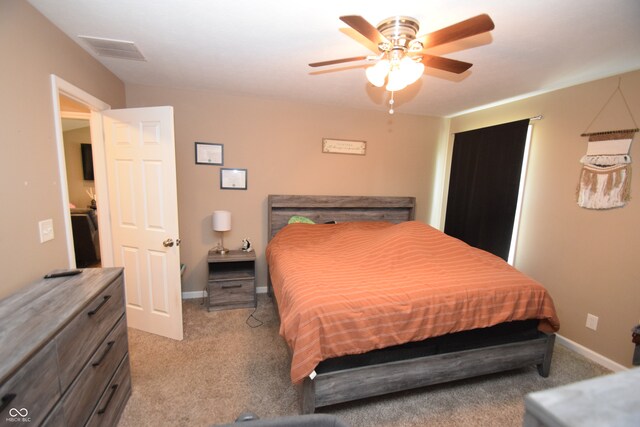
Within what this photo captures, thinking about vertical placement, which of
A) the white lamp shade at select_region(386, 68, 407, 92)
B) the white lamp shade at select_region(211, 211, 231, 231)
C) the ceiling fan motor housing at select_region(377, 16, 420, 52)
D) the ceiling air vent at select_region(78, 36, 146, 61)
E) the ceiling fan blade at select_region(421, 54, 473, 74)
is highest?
the ceiling air vent at select_region(78, 36, 146, 61)

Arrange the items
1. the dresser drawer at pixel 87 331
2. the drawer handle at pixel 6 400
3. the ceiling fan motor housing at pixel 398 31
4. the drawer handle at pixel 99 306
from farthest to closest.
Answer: the ceiling fan motor housing at pixel 398 31 → the drawer handle at pixel 99 306 → the dresser drawer at pixel 87 331 → the drawer handle at pixel 6 400

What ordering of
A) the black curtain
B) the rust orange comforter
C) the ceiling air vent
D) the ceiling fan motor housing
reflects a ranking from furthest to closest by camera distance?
the black curtain
the ceiling air vent
the rust orange comforter
the ceiling fan motor housing

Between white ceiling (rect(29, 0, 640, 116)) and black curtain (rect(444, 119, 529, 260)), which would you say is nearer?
white ceiling (rect(29, 0, 640, 116))

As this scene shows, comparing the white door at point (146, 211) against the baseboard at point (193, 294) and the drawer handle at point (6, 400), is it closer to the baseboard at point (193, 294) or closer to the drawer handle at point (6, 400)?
the baseboard at point (193, 294)

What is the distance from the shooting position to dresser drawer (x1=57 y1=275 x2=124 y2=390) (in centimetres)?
114

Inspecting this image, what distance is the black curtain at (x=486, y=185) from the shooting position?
117 inches

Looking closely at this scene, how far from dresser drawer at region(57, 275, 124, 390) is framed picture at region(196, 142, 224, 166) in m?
1.81

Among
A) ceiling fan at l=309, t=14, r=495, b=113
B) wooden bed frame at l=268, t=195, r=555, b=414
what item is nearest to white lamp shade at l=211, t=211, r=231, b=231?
wooden bed frame at l=268, t=195, r=555, b=414

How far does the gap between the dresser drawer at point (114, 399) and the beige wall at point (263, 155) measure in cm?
159

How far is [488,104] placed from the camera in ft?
10.7

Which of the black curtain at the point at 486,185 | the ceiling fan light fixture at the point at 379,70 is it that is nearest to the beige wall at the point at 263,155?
the black curtain at the point at 486,185

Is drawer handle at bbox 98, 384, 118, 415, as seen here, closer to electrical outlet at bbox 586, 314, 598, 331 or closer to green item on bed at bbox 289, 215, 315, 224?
green item on bed at bbox 289, 215, 315, 224

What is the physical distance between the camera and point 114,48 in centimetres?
207

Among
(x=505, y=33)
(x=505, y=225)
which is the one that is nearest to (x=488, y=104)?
(x=505, y=225)
